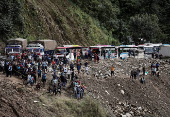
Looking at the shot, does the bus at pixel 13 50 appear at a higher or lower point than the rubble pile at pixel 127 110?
higher

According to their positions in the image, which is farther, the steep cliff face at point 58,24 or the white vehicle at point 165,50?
the white vehicle at point 165,50

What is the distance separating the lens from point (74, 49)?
3016 centimetres

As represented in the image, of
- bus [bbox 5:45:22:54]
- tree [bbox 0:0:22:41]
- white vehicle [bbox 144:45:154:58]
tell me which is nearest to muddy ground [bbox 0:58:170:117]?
bus [bbox 5:45:22:54]

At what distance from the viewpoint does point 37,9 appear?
3766cm

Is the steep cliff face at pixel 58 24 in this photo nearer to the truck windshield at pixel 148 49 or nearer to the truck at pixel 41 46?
the truck at pixel 41 46

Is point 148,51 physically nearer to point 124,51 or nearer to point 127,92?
point 124,51

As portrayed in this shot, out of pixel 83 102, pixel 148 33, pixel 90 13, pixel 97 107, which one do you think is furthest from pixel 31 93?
pixel 148 33

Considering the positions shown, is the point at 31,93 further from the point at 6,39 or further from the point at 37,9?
the point at 37,9

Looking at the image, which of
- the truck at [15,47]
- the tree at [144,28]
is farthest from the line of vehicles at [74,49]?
the tree at [144,28]

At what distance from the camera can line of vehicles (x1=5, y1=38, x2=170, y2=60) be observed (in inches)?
1061

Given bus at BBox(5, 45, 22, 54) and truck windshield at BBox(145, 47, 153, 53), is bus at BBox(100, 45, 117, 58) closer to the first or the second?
truck windshield at BBox(145, 47, 153, 53)

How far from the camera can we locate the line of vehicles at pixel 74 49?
27.0 meters

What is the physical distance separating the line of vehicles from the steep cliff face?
410 cm

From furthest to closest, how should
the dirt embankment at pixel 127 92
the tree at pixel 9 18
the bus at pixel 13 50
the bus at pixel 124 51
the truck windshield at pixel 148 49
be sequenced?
the truck windshield at pixel 148 49 < the bus at pixel 124 51 < the tree at pixel 9 18 < the bus at pixel 13 50 < the dirt embankment at pixel 127 92
